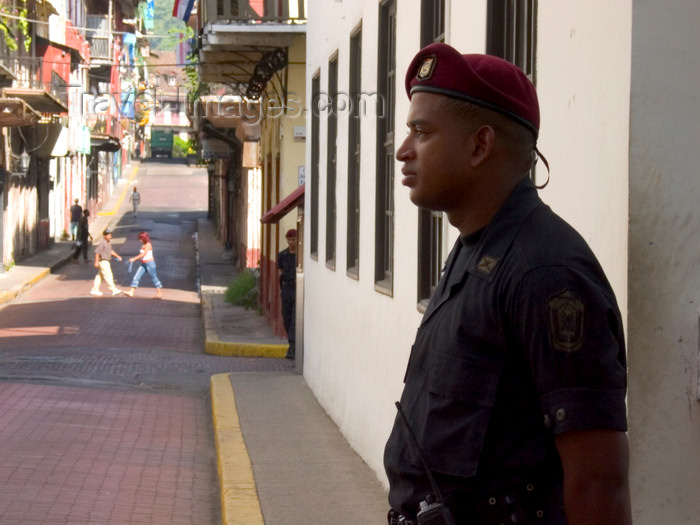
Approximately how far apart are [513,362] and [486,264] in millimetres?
197

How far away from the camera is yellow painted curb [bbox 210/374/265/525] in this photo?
7168 millimetres

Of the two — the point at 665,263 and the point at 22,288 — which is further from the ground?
the point at 665,263

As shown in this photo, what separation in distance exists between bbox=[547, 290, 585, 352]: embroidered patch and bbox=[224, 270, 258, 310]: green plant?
23.1 metres

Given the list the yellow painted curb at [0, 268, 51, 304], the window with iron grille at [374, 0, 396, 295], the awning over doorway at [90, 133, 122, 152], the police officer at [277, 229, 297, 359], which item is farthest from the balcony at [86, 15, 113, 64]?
the window with iron grille at [374, 0, 396, 295]

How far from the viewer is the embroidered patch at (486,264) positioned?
240 cm

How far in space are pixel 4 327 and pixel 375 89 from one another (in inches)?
580

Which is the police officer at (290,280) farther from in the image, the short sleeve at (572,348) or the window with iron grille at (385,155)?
the short sleeve at (572,348)

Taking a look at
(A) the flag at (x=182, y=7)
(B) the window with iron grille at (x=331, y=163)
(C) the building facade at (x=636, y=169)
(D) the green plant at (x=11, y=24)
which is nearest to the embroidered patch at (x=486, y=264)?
(C) the building facade at (x=636, y=169)

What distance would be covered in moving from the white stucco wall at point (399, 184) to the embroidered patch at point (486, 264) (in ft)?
4.79

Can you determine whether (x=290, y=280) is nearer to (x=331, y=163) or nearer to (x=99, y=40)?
(x=331, y=163)

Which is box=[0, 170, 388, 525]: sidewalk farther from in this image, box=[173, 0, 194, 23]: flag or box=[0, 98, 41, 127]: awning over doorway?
box=[0, 98, 41, 127]: awning over doorway

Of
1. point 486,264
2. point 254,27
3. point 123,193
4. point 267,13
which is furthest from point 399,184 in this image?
point 123,193

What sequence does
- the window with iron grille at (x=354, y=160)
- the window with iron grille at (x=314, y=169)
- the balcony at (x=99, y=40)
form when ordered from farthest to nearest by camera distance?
1. the balcony at (x=99, y=40)
2. the window with iron grille at (x=314, y=169)
3. the window with iron grille at (x=354, y=160)

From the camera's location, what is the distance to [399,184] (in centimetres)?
773
